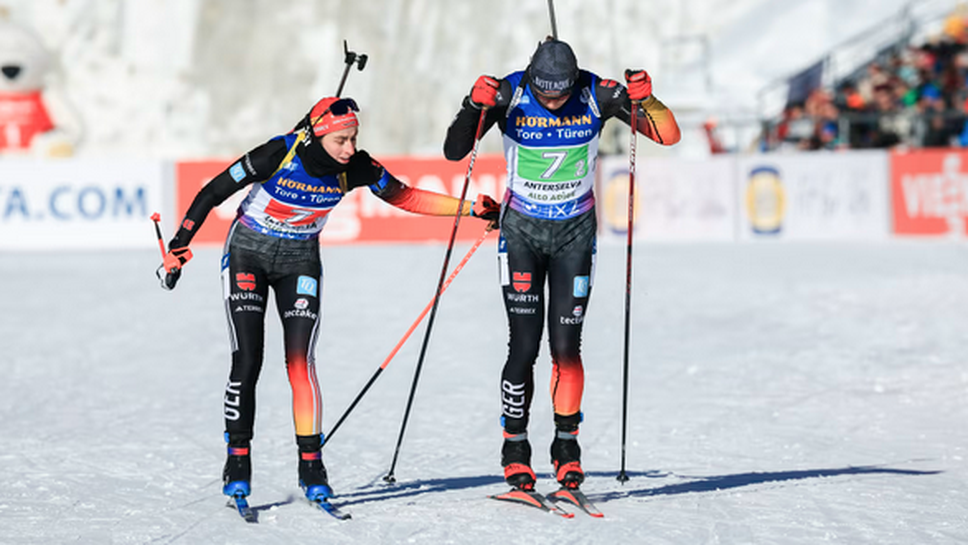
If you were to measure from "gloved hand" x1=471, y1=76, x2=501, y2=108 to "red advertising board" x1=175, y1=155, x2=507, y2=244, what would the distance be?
1470 centimetres

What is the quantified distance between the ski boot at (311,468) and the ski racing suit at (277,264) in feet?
0.08

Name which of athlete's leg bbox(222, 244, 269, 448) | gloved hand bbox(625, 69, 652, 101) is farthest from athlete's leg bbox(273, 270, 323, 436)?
gloved hand bbox(625, 69, 652, 101)

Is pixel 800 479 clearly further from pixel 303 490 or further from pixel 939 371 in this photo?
pixel 939 371

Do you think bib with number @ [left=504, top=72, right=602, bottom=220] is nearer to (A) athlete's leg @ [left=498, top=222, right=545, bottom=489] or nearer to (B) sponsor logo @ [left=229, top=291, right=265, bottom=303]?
(A) athlete's leg @ [left=498, top=222, right=545, bottom=489]

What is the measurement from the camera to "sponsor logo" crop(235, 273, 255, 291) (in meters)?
5.65

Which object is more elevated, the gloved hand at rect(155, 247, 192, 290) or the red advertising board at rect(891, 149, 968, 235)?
the red advertising board at rect(891, 149, 968, 235)

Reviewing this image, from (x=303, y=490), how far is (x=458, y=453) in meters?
1.58

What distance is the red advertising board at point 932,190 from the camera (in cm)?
2069

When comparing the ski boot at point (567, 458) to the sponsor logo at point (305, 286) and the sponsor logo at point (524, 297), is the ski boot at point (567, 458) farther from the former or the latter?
the sponsor logo at point (305, 286)

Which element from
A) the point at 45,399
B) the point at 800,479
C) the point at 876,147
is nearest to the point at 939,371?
the point at 800,479

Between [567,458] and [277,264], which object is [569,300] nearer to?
[567,458]

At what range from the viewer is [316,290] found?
5754 mm

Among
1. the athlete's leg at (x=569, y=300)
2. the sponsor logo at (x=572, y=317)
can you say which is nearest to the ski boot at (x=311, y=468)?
the athlete's leg at (x=569, y=300)

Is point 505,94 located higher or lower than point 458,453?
higher
